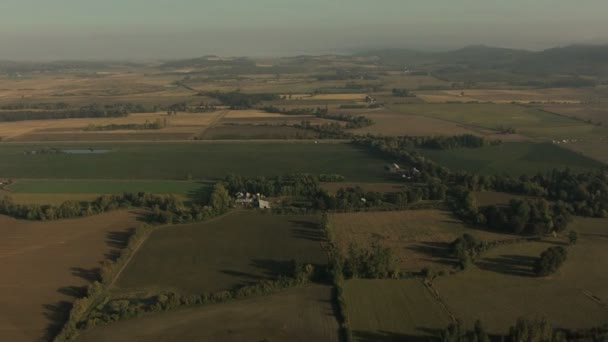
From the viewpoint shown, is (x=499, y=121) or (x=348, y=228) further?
(x=499, y=121)

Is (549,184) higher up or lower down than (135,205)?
higher up

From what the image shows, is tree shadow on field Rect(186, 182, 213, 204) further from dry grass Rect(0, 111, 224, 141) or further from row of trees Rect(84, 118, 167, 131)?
row of trees Rect(84, 118, 167, 131)

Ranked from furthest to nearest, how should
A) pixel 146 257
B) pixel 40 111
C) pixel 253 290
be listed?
1. pixel 40 111
2. pixel 146 257
3. pixel 253 290

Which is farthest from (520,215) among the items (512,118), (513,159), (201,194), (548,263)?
(512,118)

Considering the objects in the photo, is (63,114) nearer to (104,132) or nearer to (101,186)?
(104,132)

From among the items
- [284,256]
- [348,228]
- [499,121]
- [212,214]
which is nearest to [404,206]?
[348,228]

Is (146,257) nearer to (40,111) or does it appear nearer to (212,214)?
(212,214)
